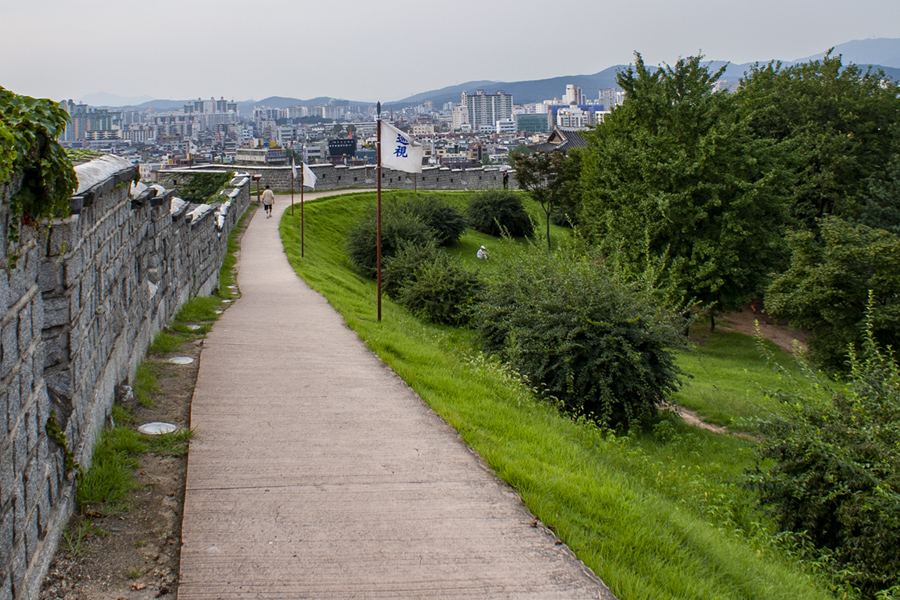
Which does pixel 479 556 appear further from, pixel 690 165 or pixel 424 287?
pixel 690 165

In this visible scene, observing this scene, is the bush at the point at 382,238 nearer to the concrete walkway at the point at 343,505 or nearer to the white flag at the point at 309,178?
the white flag at the point at 309,178

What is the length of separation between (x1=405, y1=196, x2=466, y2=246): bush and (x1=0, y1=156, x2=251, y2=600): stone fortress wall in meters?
21.6

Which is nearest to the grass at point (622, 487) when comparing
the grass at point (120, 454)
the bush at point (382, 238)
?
the grass at point (120, 454)

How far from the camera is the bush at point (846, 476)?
5.76 m

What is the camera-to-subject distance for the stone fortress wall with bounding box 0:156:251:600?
3219 millimetres

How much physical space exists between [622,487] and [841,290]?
1339 centimetres

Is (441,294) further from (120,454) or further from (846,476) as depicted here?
(120,454)

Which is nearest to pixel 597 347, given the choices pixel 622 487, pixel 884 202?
pixel 622 487

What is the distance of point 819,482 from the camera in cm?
650

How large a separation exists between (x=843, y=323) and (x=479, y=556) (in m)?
15.2

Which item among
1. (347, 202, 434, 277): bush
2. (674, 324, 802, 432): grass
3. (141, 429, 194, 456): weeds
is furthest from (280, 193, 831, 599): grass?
(347, 202, 434, 277): bush

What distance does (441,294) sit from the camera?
54.2ft

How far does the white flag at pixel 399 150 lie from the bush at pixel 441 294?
5020 millimetres

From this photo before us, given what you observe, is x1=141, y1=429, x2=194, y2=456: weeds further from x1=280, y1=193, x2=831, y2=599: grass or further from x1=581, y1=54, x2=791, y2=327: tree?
x1=581, y1=54, x2=791, y2=327: tree
